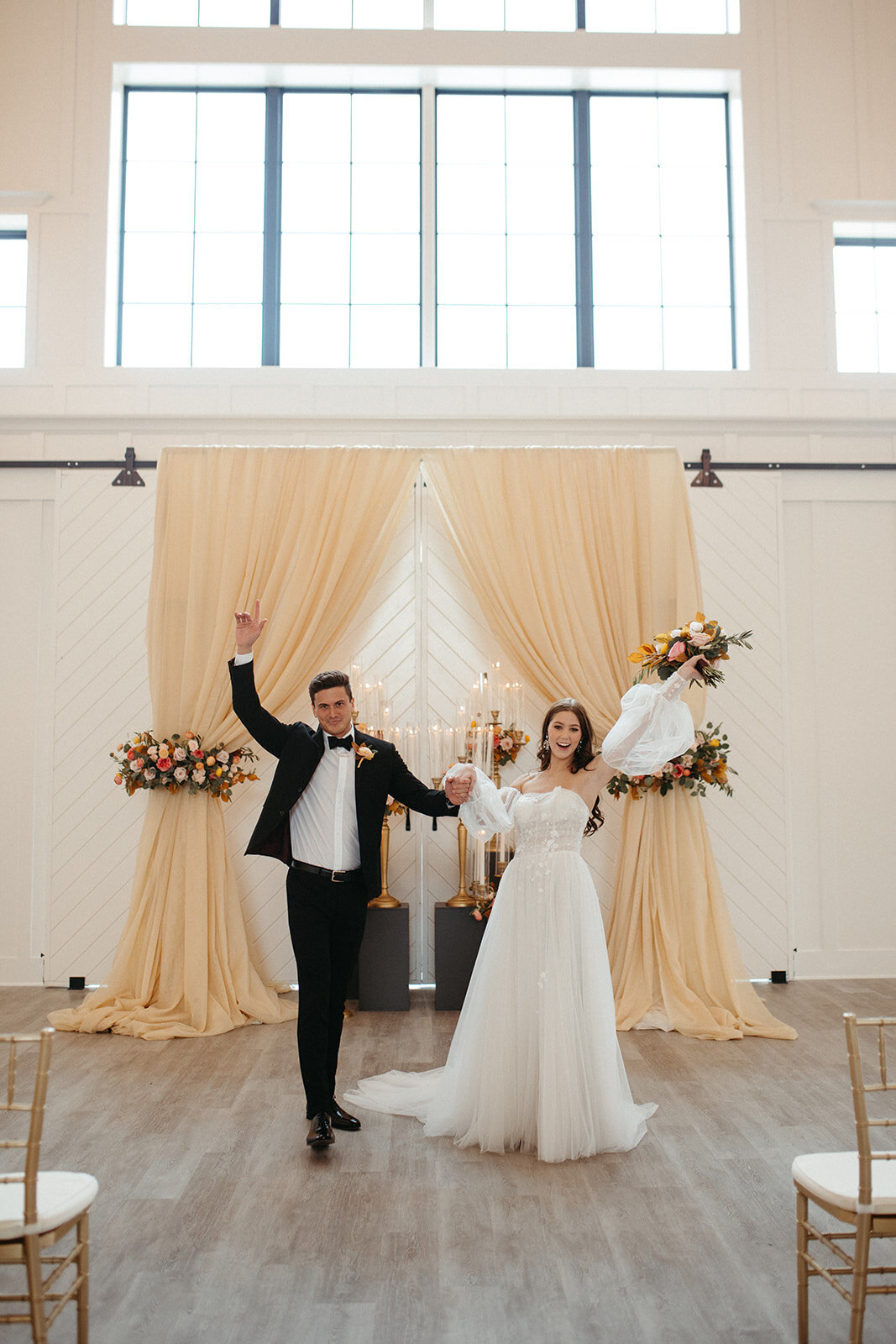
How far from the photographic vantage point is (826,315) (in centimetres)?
683

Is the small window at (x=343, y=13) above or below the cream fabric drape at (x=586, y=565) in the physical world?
above

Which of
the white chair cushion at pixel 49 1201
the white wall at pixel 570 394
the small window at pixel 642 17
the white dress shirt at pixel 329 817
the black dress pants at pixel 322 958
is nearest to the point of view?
the white chair cushion at pixel 49 1201

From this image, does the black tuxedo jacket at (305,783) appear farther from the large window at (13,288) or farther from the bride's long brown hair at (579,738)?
the large window at (13,288)

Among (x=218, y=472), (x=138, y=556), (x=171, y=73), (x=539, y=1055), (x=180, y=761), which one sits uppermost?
(x=171, y=73)

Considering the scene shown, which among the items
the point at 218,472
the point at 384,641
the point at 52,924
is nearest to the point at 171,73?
the point at 218,472

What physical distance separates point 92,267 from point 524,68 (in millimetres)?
3343

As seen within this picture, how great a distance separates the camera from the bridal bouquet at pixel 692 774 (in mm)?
5805

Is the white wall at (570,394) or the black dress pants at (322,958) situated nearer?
the black dress pants at (322,958)

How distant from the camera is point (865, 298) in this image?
23.4ft

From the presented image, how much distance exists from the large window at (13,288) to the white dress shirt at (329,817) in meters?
4.17

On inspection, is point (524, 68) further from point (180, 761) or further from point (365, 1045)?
point (365, 1045)

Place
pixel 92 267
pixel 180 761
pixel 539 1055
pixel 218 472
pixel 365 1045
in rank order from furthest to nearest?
pixel 92 267 < pixel 218 472 < pixel 180 761 < pixel 365 1045 < pixel 539 1055

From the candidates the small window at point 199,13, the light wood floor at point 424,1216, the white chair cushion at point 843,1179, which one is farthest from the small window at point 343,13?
the white chair cushion at point 843,1179

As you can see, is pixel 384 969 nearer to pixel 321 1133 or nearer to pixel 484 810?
pixel 321 1133
